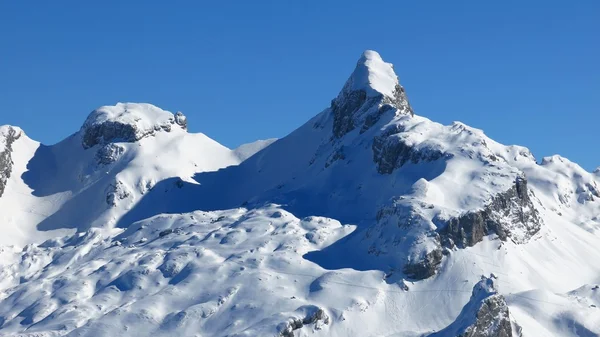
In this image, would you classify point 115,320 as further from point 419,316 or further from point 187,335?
point 419,316

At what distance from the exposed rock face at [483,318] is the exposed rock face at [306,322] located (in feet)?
61.8

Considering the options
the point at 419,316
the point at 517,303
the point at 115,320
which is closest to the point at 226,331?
the point at 115,320

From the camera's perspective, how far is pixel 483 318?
175 m

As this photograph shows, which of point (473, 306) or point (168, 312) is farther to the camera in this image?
point (168, 312)

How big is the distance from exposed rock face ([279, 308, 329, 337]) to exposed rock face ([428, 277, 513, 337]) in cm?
1883

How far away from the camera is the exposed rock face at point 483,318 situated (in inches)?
6860

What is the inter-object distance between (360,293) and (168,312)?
33.1 metres

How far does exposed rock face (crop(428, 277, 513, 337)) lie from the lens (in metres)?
174

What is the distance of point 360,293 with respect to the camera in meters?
198

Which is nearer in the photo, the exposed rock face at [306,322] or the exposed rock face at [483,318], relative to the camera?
the exposed rock face at [483,318]

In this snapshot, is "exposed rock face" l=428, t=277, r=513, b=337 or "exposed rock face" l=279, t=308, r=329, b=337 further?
"exposed rock face" l=279, t=308, r=329, b=337

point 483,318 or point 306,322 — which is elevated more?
point 306,322

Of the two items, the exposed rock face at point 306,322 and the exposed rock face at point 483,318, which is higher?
the exposed rock face at point 306,322

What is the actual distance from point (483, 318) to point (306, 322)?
2972 cm
